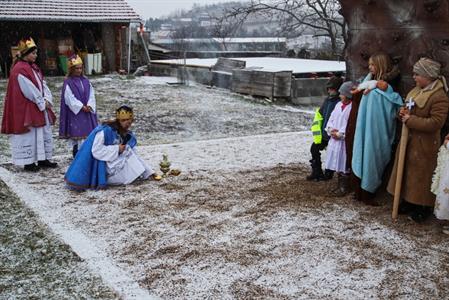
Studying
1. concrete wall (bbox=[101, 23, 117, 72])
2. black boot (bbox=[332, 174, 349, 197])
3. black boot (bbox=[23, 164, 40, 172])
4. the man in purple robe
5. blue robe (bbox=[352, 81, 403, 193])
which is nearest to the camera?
blue robe (bbox=[352, 81, 403, 193])

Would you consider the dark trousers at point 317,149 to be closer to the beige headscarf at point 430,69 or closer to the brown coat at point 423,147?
the brown coat at point 423,147

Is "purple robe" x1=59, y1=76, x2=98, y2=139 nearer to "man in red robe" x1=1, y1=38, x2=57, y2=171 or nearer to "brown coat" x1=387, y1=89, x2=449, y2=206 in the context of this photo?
"man in red robe" x1=1, y1=38, x2=57, y2=171

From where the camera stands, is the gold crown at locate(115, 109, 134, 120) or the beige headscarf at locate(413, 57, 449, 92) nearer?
the beige headscarf at locate(413, 57, 449, 92)

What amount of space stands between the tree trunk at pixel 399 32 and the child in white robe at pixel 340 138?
0.50m

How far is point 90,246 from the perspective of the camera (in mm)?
4707

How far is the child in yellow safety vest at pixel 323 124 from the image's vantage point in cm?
634

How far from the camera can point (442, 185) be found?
188 inches

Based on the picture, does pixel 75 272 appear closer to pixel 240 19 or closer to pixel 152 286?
pixel 152 286

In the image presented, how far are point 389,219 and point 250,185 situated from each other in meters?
1.88

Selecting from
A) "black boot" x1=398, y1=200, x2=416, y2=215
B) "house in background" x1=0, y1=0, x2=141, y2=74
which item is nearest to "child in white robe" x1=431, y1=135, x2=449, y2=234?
"black boot" x1=398, y1=200, x2=416, y2=215

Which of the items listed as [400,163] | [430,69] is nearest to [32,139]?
[400,163]

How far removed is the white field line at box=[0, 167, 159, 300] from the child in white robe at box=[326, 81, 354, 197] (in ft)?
9.44

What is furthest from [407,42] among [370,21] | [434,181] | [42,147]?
[42,147]

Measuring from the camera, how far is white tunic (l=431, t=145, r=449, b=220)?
475cm
